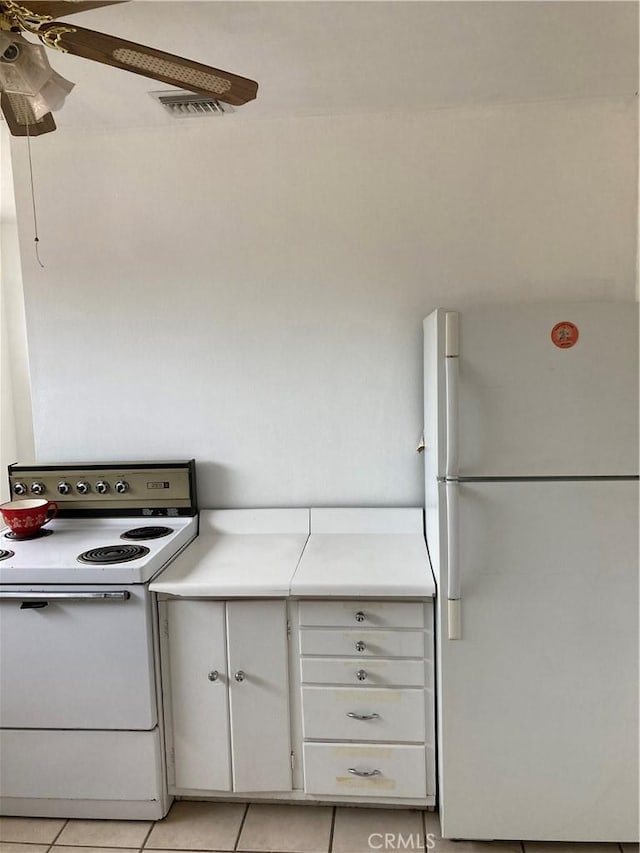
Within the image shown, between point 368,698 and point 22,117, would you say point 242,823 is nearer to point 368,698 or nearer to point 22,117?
point 368,698

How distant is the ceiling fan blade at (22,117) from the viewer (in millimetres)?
1701

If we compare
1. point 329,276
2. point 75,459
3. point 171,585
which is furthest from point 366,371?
point 75,459

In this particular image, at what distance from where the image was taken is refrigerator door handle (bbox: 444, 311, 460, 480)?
189 cm

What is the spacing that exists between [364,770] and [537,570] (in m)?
0.88

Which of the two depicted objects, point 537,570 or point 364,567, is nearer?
point 537,570

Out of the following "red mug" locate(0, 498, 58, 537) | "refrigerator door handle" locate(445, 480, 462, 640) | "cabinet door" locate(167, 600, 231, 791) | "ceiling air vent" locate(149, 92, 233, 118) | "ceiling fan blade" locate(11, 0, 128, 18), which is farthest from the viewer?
"red mug" locate(0, 498, 58, 537)

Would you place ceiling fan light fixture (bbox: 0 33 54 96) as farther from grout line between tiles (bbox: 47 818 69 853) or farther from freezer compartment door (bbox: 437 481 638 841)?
grout line between tiles (bbox: 47 818 69 853)

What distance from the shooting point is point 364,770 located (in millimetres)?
2154

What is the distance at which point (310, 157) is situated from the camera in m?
2.61

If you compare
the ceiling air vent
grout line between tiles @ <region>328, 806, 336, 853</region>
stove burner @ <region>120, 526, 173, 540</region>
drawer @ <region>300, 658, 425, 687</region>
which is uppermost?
the ceiling air vent

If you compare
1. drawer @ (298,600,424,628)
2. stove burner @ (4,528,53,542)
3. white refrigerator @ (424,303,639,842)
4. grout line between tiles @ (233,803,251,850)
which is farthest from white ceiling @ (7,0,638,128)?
grout line between tiles @ (233,803,251,850)

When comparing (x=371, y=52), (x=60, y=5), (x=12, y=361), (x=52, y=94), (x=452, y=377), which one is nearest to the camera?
(x=60, y=5)

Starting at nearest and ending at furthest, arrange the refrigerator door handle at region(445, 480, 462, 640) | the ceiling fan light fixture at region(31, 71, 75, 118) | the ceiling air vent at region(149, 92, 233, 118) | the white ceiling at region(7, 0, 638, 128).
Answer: the ceiling fan light fixture at region(31, 71, 75, 118) → the white ceiling at region(7, 0, 638, 128) → the refrigerator door handle at region(445, 480, 462, 640) → the ceiling air vent at region(149, 92, 233, 118)

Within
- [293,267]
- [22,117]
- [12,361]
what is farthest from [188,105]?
[12,361]
